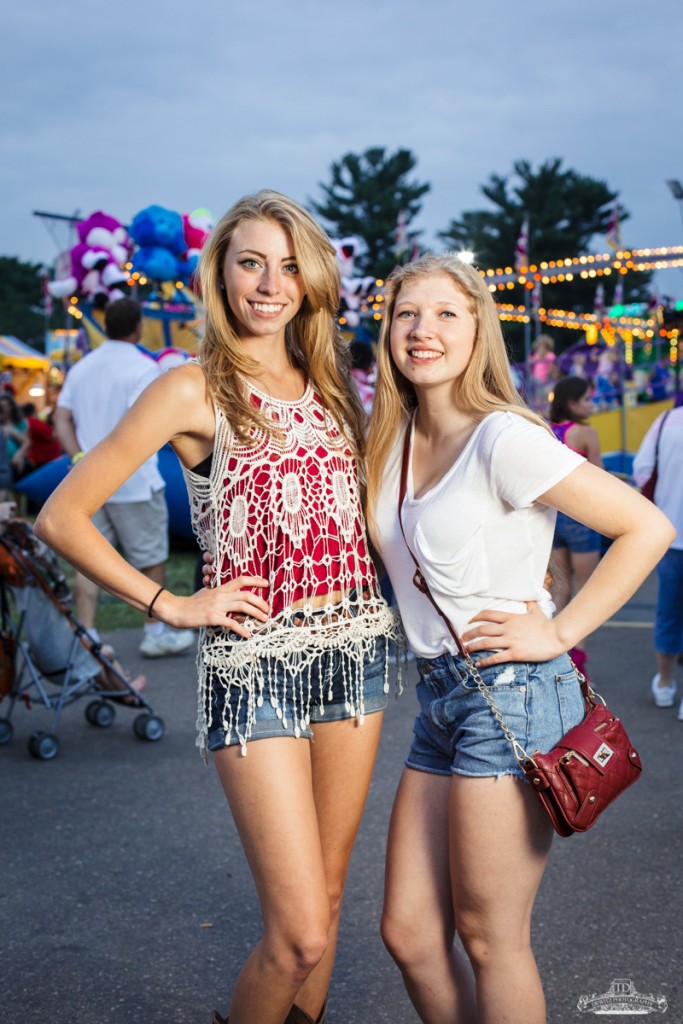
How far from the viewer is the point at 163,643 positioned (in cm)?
734

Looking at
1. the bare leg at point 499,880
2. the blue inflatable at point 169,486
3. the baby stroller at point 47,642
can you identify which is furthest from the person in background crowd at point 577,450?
the blue inflatable at point 169,486

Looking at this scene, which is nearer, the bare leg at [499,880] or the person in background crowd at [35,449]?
the bare leg at [499,880]

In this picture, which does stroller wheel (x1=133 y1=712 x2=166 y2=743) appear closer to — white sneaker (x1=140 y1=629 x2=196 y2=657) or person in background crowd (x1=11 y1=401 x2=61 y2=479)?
white sneaker (x1=140 y1=629 x2=196 y2=657)

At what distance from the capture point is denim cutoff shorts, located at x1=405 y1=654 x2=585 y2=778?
218 cm

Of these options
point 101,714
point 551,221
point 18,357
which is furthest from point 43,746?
point 551,221

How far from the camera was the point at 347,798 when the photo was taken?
249 cm

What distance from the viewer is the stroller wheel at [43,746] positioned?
524 cm

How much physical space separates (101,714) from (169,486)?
5670 mm

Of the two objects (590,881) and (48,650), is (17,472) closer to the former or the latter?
(48,650)

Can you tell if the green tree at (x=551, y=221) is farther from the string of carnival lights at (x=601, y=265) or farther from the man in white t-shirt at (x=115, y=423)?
the man in white t-shirt at (x=115, y=423)

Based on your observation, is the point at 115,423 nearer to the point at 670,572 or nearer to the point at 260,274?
the point at 670,572

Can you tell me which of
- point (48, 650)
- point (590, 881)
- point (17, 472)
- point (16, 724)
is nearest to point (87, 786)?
point (48, 650)

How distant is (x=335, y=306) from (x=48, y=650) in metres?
3.37

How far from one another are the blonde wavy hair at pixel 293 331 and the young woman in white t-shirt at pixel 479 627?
0.87 ft
